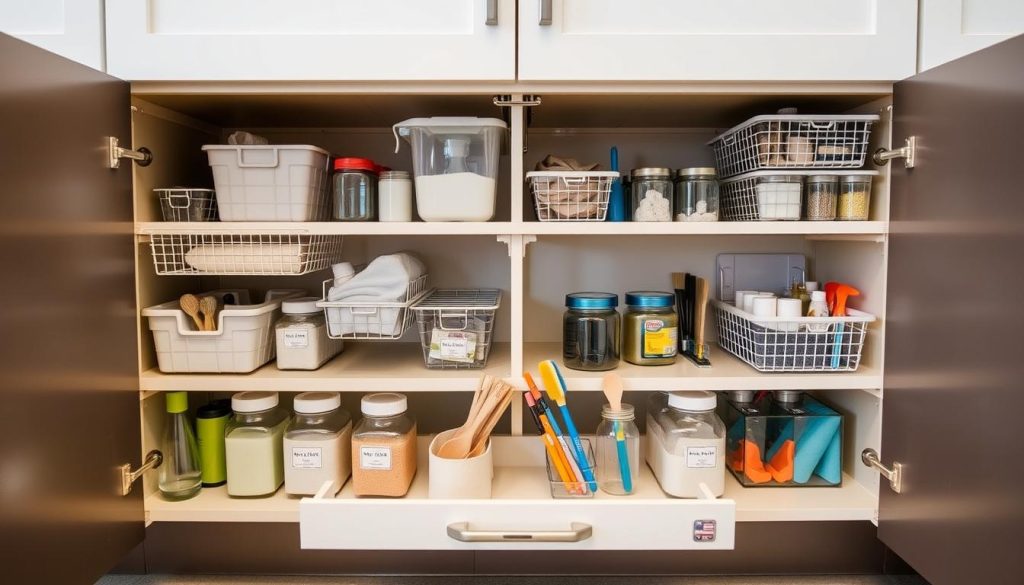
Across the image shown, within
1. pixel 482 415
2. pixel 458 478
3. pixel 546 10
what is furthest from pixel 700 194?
pixel 458 478

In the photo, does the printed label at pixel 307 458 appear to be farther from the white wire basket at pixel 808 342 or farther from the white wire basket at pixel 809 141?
the white wire basket at pixel 809 141

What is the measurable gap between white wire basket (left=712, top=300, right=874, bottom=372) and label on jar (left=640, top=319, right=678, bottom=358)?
0.15m

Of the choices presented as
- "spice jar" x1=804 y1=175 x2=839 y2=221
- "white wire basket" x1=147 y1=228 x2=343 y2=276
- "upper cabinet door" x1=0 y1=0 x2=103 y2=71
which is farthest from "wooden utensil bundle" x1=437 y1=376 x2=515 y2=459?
"upper cabinet door" x1=0 y1=0 x2=103 y2=71

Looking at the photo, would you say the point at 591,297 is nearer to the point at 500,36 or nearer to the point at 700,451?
the point at 700,451

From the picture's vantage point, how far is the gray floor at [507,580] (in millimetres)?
1282

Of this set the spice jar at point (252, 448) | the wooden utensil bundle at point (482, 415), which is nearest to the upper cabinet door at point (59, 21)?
the spice jar at point (252, 448)

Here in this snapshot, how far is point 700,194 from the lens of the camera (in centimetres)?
117

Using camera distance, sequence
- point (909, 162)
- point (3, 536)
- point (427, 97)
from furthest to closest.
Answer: point (427, 97), point (909, 162), point (3, 536)

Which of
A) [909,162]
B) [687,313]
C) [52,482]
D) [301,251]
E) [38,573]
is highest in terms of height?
[909,162]

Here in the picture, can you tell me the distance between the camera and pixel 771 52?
102 cm

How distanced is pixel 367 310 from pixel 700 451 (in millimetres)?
683

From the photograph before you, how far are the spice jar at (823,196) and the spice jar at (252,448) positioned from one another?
3.66 feet

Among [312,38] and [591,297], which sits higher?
[312,38]

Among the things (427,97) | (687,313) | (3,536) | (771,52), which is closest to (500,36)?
(427,97)
